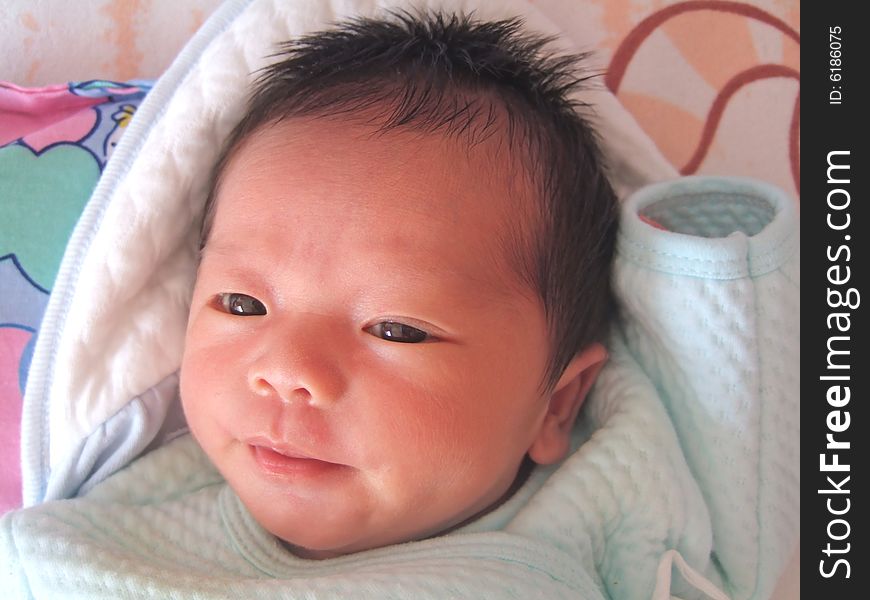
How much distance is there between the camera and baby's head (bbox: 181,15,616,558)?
971 mm

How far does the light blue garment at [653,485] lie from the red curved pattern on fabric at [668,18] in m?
0.34

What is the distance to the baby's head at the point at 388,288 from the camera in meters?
0.97

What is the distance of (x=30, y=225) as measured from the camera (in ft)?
4.08

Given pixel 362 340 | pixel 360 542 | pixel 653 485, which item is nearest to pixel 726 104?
pixel 653 485

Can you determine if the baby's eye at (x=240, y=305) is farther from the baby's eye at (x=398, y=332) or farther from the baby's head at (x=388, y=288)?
the baby's eye at (x=398, y=332)

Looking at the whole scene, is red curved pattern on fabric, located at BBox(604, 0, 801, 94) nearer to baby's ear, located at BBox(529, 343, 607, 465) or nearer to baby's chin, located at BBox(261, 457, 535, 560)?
baby's ear, located at BBox(529, 343, 607, 465)

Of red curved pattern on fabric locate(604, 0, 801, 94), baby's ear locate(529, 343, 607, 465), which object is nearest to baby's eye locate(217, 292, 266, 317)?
baby's ear locate(529, 343, 607, 465)

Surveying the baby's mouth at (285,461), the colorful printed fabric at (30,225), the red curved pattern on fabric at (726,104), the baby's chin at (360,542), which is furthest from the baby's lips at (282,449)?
the red curved pattern on fabric at (726,104)

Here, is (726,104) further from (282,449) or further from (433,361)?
(282,449)

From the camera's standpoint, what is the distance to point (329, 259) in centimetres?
99

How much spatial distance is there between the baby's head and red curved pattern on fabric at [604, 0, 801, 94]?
0.36 meters
